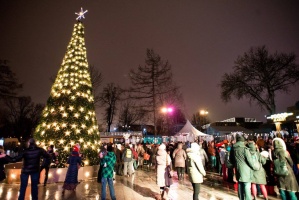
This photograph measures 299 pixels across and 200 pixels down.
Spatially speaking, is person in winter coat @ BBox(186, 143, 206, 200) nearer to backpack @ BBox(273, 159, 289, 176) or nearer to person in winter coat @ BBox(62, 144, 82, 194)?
backpack @ BBox(273, 159, 289, 176)

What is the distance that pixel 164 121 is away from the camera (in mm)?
40375

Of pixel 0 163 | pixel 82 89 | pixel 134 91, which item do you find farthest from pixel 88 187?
pixel 134 91

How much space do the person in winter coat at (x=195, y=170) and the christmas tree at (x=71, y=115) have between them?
7.02 m

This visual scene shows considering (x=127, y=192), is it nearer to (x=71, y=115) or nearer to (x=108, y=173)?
(x=108, y=173)

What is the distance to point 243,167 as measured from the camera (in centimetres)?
582

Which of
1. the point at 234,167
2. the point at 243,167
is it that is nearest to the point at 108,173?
the point at 234,167

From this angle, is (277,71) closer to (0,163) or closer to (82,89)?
(82,89)

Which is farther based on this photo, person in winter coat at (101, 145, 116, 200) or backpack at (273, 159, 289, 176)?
person in winter coat at (101, 145, 116, 200)

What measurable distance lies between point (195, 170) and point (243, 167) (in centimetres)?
137

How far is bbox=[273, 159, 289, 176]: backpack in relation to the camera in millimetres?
5402

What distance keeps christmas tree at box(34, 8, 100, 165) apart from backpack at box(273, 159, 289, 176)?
9.19 metres

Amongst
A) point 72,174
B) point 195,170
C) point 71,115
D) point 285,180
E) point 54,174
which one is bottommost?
point 54,174

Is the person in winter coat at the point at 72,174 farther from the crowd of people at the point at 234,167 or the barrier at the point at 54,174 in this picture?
the barrier at the point at 54,174

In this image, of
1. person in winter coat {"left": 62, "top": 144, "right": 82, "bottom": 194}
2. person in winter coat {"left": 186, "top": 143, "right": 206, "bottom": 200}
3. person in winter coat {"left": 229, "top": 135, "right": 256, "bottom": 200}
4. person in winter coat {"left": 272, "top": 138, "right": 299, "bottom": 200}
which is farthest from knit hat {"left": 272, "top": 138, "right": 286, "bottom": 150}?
person in winter coat {"left": 62, "top": 144, "right": 82, "bottom": 194}
